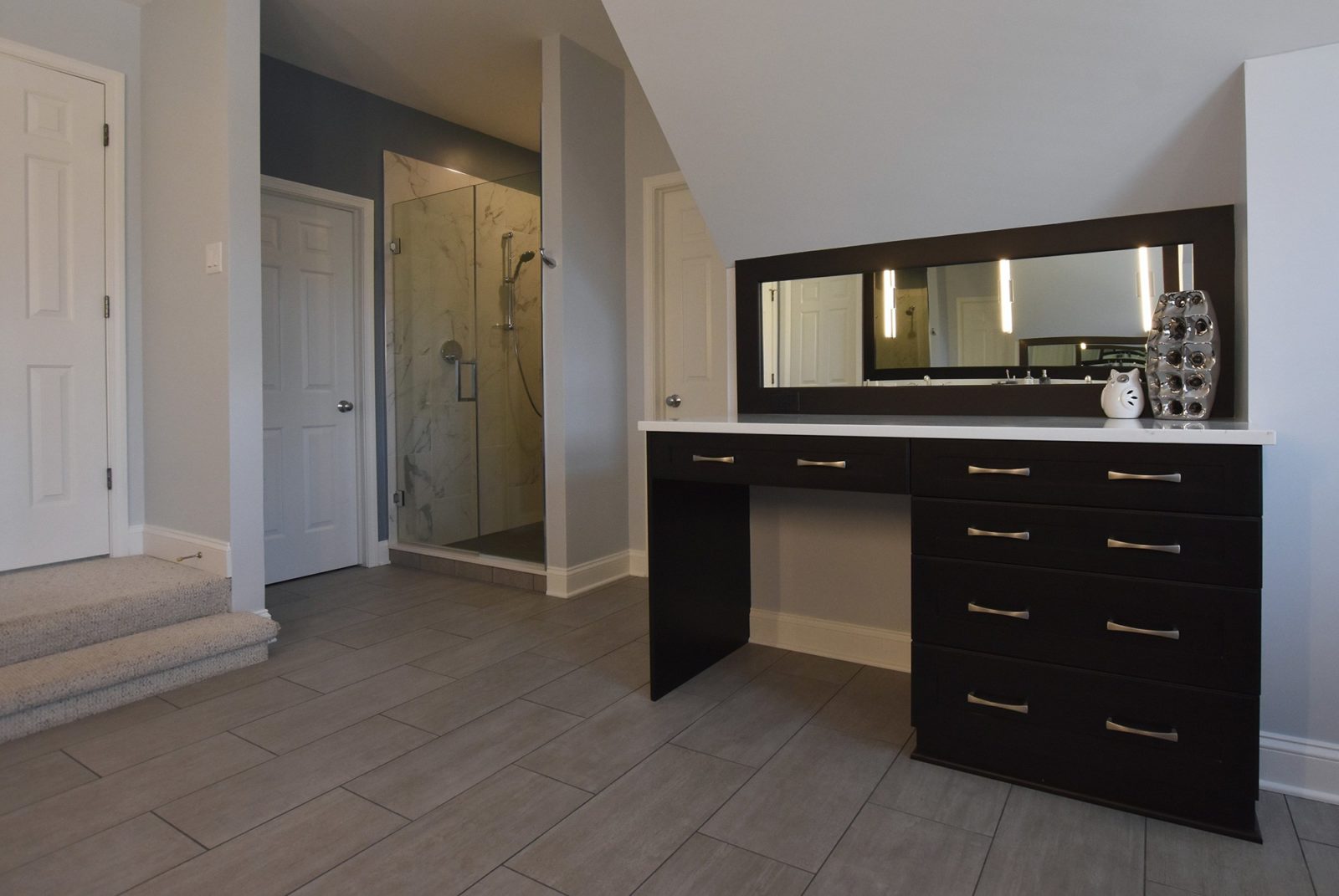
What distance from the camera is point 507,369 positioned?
3801mm

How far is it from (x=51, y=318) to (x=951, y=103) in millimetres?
3205

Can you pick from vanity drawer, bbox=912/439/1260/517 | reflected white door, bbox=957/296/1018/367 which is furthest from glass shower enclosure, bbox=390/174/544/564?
vanity drawer, bbox=912/439/1260/517

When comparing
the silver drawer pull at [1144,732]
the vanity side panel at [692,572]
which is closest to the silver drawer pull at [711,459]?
the vanity side panel at [692,572]

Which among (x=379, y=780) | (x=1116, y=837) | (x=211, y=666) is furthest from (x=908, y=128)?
(x=211, y=666)

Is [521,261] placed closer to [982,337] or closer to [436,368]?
[436,368]

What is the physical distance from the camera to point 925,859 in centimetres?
150

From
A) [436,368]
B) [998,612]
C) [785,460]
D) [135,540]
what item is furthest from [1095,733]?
[135,540]

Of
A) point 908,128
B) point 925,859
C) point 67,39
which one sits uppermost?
point 67,39

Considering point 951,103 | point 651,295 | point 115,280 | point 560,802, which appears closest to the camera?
point 560,802

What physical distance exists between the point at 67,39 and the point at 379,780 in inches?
119

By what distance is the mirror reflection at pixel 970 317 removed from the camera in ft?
6.84

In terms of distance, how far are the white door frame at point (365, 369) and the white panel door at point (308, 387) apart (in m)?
0.03

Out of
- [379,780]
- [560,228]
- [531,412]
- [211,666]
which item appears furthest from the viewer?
[531,412]

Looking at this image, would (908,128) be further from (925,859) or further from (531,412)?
(531,412)
